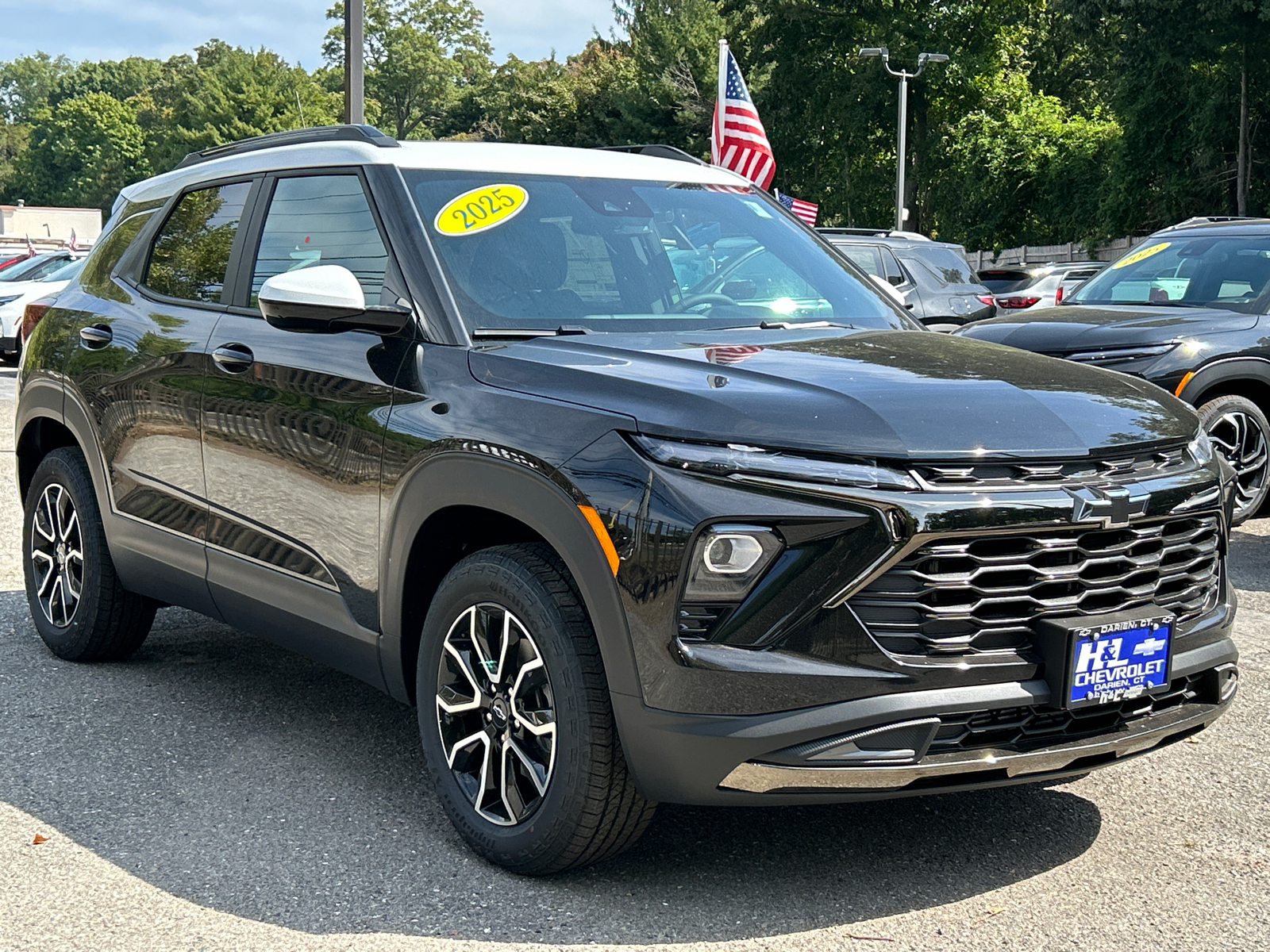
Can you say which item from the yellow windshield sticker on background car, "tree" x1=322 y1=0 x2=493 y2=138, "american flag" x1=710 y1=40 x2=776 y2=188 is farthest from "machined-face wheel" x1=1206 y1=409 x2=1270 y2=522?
"tree" x1=322 y1=0 x2=493 y2=138

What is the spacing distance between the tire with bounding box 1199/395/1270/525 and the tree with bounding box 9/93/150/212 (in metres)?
128

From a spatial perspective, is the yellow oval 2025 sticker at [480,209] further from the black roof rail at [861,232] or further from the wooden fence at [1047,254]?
the wooden fence at [1047,254]

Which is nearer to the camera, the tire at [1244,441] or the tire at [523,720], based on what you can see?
the tire at [523,720]

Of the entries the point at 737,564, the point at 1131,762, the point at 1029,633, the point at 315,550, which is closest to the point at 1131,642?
the point at 1029,633

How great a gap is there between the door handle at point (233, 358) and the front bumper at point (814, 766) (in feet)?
6.15

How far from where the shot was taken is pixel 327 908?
3422mm

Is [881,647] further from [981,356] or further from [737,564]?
[981,356]

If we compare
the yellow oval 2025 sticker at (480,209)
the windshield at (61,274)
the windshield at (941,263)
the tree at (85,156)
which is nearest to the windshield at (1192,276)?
the windshield at (941,263)

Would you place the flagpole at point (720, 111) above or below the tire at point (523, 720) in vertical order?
above

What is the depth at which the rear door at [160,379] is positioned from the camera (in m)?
4.75

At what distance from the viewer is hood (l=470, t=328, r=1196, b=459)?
318cm

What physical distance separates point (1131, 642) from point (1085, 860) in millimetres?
745

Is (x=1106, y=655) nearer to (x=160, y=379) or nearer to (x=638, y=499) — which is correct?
(x=638, y=499)

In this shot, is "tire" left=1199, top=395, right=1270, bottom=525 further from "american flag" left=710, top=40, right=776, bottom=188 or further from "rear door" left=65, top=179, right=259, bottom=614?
"american flag" left=710, top=40, right=776, bottom=188
